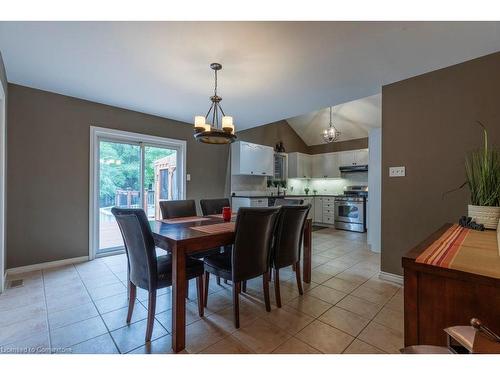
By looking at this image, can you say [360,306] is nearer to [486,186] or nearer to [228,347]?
[228,347]

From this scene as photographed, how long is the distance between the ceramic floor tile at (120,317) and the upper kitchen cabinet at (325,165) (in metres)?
5.95

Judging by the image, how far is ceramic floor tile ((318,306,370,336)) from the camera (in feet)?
5.73

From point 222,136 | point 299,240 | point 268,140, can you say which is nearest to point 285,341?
point 299,240

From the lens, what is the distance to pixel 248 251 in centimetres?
186

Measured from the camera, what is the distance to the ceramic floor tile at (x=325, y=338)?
1537mm

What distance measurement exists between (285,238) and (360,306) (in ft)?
2.95

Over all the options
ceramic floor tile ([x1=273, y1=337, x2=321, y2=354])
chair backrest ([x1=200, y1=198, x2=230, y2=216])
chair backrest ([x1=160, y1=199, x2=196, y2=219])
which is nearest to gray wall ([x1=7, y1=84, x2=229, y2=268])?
chair backrest ([x1=160, y1=199, x2=196, y2=219])

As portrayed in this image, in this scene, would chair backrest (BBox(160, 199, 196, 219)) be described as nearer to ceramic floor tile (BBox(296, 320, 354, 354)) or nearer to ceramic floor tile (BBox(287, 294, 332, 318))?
ceramic floor tile (BBox(287, 294, 332, 318))

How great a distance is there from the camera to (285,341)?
1608 mm

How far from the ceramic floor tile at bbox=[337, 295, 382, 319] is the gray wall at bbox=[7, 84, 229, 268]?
354 centimetres

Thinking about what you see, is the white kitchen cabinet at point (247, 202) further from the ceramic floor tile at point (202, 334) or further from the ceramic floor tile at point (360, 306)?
the ceramic floor tile at point (202, 334)
